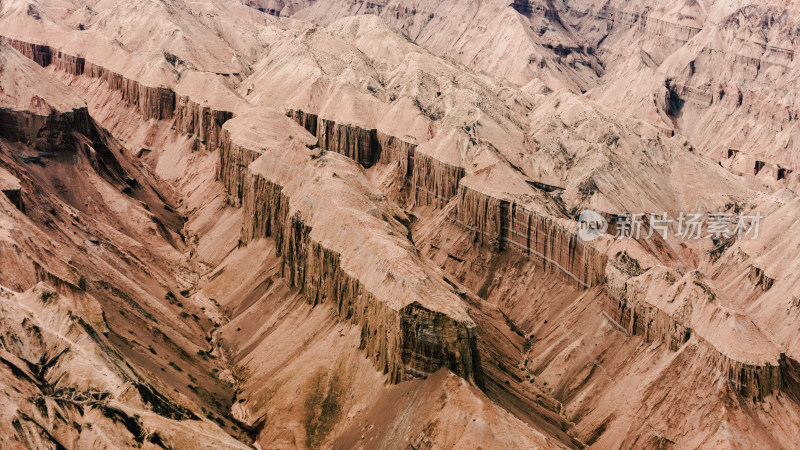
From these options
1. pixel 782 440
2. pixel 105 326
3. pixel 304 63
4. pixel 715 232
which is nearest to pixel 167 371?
pixel 105 326

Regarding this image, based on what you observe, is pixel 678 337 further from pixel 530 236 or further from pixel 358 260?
pixel 530 236

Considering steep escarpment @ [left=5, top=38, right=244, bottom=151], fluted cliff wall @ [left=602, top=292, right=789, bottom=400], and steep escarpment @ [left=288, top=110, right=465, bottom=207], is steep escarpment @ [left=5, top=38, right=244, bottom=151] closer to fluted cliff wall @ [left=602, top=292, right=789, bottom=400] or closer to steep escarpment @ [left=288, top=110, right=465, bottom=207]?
steep escarpment @ [left=288, top=110, right=465, bottom=207]

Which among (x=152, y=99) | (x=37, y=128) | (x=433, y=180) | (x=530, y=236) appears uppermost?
(x=37, y=128)

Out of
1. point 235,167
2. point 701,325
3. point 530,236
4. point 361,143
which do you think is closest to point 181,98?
point 361,143

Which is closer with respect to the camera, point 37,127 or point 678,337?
point 678,337

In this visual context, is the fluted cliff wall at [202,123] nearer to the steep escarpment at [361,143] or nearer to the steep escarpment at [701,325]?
the steep escarpment at [361,143]

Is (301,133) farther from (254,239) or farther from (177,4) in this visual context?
(177,4)

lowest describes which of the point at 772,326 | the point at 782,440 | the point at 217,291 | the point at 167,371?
the point at 772,326

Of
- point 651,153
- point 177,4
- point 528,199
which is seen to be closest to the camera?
point 528,199
